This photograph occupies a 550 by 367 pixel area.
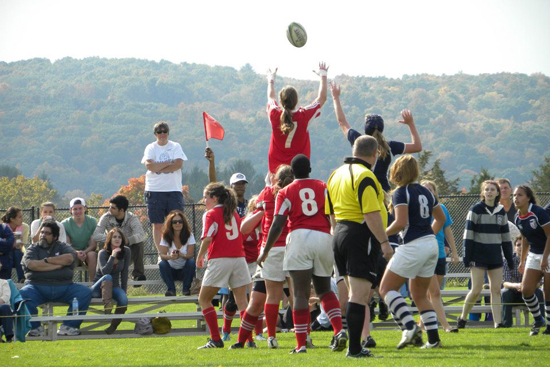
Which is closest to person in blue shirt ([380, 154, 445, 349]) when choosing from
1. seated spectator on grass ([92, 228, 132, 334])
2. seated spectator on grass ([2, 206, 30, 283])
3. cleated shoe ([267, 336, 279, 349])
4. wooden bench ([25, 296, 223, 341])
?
cleated shoe ([267, 336, 279, 349])

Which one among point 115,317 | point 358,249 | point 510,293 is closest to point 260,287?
point 358,249

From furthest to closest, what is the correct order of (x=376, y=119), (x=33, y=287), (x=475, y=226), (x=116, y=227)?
(x=116, y=227), (x=33, y=287), (x=475, y=226), (x=376, y=119)

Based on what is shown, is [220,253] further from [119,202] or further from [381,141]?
[119,202]

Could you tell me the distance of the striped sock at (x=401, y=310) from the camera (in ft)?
26.7

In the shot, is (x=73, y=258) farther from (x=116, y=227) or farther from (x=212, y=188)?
(x=212, y=188)

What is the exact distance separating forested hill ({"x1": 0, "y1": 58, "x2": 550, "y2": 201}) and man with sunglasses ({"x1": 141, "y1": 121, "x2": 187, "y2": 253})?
10121cm

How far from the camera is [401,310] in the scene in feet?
26.7

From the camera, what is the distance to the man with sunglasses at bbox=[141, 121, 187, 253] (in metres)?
14.4

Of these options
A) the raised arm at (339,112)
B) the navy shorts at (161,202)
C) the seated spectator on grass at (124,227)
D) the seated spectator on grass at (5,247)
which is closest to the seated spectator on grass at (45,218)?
the seated spectator on grass at (5,247)

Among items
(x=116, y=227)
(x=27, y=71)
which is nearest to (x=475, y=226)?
(x=116, y=227)

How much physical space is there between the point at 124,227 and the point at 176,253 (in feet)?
3.88

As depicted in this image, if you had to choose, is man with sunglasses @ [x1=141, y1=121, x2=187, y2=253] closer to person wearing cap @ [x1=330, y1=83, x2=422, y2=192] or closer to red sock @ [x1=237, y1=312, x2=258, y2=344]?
person wearing cap @ [x1=330, y1=83, x2=422, y2=192]

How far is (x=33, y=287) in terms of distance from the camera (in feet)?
42.1

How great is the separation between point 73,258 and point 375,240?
658cm
